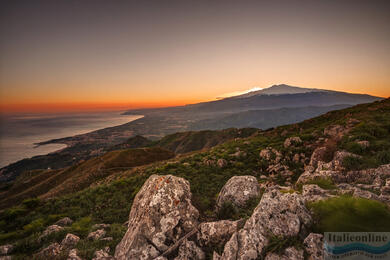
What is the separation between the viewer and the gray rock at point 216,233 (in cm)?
506

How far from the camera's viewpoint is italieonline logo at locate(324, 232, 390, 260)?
333 centimetres

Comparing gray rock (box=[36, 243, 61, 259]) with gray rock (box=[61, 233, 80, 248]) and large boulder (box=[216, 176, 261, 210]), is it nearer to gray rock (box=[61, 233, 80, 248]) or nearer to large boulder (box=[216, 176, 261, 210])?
gray rock (box=[61, 233, 80, 248])

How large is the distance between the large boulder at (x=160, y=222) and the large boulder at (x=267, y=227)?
2.09m

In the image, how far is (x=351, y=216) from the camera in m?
3.94

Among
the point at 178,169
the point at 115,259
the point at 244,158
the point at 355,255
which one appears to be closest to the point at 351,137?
the point at 244,158

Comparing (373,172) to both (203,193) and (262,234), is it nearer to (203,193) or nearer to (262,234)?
(262,234)

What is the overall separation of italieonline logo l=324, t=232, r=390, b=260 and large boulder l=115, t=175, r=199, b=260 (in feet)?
13.4

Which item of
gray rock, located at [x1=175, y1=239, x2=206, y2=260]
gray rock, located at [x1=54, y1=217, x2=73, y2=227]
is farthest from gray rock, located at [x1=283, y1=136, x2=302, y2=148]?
gray rock, located at [x1=54, y1=217, x2=73, y2=227]

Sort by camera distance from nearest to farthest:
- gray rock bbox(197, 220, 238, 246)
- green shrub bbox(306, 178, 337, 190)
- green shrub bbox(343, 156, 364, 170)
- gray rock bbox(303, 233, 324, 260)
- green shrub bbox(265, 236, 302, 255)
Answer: gray rock bbox(303, 233, 324, 260), green shrub bbox(265, 236, 302, 255), gray rock bbox(197, 220, 238, 246), green shrub bbox(306, 178, 337, 190), green shrub bbox(343, 156, 364, 170)

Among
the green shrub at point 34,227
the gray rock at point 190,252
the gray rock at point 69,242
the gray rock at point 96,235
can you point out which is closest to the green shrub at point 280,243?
the gray rock at point 190,252

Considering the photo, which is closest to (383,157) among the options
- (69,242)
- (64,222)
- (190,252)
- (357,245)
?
(357,245)

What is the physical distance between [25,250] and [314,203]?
471 inches

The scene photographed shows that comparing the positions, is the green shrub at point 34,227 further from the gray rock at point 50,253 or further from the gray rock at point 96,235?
the gray rock at point 96,235

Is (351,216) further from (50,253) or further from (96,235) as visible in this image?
(50,253)
